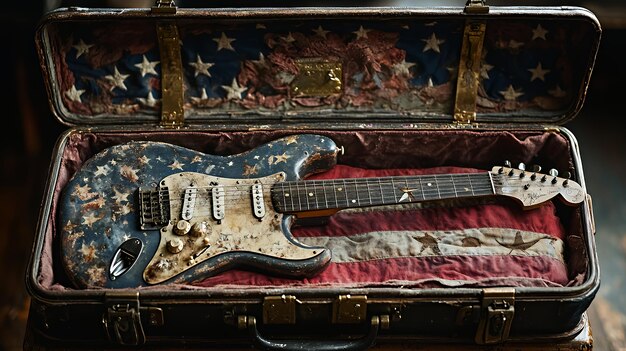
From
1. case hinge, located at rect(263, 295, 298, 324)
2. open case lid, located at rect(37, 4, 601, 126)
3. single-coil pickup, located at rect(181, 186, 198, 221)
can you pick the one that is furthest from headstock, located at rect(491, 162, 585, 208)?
single-coil pickup, located at rect(181, 186, 198, 221)

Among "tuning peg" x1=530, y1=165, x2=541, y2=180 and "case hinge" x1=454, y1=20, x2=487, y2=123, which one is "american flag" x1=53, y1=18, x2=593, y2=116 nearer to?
"case hinge" x1=454, y1=20, x2=487, y2=123

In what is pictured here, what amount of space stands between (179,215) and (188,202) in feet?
0.16

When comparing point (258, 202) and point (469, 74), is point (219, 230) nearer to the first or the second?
point (258, 202)

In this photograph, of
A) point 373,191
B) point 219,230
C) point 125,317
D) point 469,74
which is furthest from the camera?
point 469,74

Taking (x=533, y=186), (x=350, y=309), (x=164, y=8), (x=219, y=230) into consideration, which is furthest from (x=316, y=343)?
(x=164, y=8)

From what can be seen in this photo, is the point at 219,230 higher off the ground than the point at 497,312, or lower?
higher

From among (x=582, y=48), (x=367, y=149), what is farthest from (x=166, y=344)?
(x=582, y=48)

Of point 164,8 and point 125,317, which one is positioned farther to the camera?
point 164,8

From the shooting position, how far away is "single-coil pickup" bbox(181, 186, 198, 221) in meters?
2.27

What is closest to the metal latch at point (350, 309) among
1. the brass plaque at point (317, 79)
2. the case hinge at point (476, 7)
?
the brass plaque at point (317, 79)

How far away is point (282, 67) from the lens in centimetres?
246

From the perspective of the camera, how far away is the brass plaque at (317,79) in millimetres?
2461

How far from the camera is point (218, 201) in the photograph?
231 centimetres

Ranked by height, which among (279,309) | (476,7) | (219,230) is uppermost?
(476,7)
